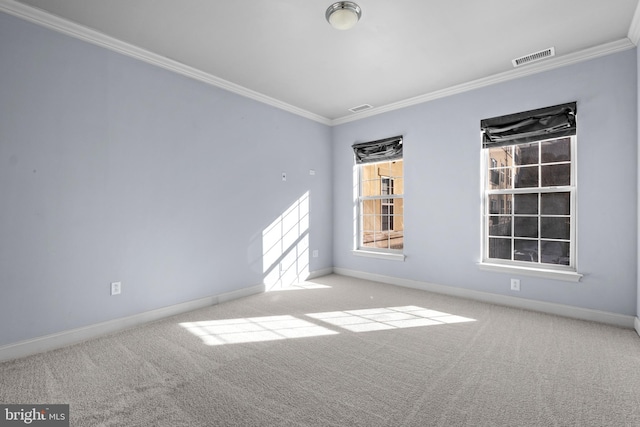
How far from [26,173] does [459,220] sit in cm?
465

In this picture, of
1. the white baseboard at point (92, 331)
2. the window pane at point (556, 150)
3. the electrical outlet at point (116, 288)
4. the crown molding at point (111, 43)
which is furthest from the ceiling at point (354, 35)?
the white baseboard at point (92, 331)

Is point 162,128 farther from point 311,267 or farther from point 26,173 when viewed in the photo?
point 311,267

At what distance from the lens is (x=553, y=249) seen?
139 inches

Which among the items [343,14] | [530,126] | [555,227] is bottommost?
[555,227]

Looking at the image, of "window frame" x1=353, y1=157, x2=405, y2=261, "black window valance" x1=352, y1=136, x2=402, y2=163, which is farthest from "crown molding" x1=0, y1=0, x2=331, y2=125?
"window frame" x1=353, y1=157, x2=405, y2=261

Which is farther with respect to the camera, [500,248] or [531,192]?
[500,248]

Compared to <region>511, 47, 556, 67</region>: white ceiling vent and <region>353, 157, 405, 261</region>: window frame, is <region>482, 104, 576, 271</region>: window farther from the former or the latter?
<region>353, 157, 405, 261</region>: window frame

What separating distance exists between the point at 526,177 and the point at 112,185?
4.63 meters

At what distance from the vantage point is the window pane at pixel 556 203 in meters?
3.43

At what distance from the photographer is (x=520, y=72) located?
3590mm

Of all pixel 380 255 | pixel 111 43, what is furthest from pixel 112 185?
pixel 380 255

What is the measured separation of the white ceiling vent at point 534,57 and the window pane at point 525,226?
5.90 ft

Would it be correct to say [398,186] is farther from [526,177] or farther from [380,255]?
[526,177]

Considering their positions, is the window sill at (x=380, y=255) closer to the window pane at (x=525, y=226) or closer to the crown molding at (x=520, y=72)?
the window pane at (x=525, y=226)
